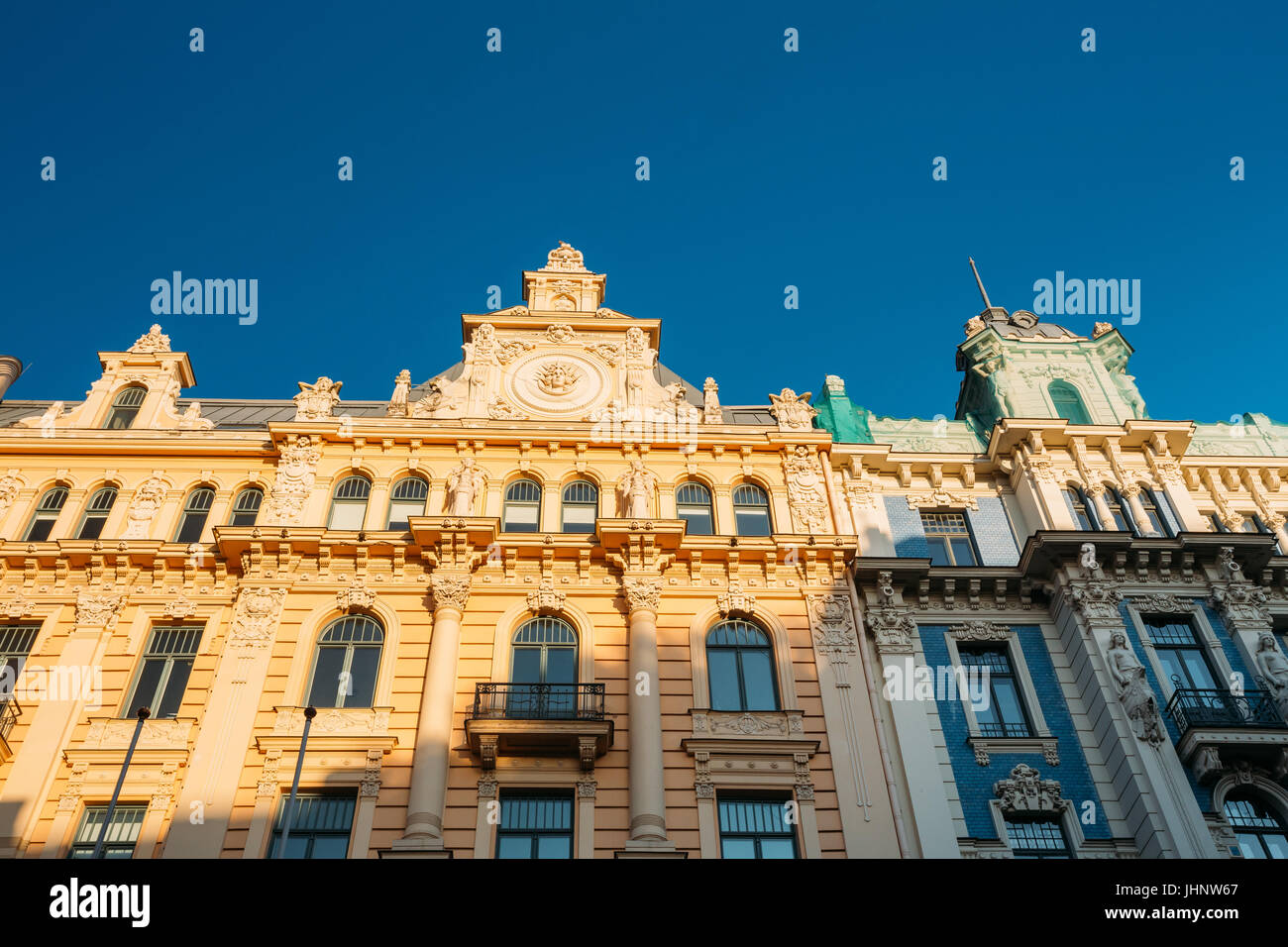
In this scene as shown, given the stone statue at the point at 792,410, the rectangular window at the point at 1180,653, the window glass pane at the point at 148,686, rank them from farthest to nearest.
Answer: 1. the stone statue at the point at 792,410
2. the rectangular window at the point at 1180,653
3. the window glass pane at the point at 148,686

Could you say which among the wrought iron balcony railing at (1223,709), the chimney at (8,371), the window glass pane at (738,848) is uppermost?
the chimney at (8,371)

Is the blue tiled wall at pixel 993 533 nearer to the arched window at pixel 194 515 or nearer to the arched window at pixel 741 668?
the arched window at pixel 741 668

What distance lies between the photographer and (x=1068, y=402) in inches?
1325

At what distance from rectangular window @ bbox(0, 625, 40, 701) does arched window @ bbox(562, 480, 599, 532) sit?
12.4m

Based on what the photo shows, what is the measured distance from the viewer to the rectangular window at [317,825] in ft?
73.5

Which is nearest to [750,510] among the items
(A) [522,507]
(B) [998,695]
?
(A) [522,507]

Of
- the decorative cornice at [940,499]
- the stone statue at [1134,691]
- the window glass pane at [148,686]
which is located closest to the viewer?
the stone statue at [1134,691]

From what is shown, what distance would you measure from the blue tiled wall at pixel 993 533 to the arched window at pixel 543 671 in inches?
424

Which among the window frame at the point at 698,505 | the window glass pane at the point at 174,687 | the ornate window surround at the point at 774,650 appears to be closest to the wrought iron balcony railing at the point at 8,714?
the window glass pane at the point at 174,687

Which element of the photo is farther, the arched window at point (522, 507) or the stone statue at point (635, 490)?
the arched window at point (522, 507)

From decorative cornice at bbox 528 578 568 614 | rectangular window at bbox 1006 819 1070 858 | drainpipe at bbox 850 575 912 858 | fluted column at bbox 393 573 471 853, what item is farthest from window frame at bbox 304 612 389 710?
rectangular window at bbox 1006 819 1070 858

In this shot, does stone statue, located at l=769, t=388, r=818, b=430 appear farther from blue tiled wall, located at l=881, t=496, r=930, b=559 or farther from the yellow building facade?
blue tiled wall, located at l=881, t=496, r=930, b=559
